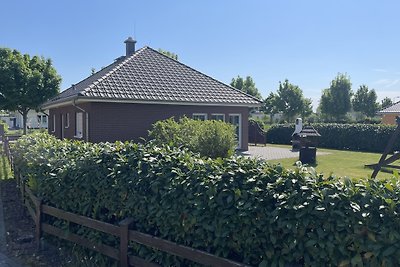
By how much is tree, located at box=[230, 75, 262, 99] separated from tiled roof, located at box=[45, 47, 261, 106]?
107 feet

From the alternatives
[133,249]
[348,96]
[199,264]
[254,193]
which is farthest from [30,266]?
[348,96]

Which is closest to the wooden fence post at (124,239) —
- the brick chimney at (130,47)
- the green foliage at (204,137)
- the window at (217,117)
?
the green foliage at (204,137)

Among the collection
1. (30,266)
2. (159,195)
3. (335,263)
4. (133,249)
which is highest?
(159,195)

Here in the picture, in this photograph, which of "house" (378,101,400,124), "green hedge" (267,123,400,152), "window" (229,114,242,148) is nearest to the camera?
"window" (229,114,242,148)

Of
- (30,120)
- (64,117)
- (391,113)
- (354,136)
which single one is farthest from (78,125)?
(30,120)

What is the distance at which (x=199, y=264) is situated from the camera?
346cm

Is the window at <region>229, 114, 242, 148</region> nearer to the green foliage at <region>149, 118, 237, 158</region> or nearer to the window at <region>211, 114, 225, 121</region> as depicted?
the window at <region>211, 114, 225, 121</region>

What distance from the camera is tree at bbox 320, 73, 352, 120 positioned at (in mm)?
49062

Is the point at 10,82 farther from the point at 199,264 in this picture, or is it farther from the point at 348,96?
the point at 348,96

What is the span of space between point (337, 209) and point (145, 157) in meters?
2.40

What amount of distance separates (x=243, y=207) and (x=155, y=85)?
14865 millimetres

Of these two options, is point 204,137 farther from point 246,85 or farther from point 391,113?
point 246,85

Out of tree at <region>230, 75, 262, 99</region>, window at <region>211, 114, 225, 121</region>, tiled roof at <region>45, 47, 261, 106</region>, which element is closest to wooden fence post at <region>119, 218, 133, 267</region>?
tiled roof at <region>45, 47, 261, 106</region>

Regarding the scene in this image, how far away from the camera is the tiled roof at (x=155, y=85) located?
15594 mm
